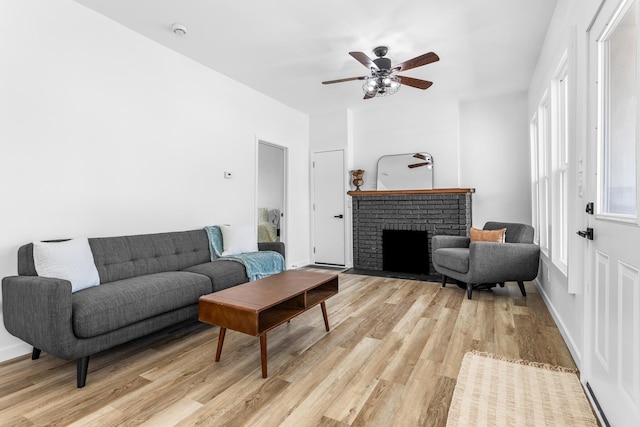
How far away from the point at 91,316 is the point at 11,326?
2.38ft

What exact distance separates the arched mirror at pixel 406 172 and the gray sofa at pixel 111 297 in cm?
321

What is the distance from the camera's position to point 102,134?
2.99m

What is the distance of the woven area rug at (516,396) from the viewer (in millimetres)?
1622

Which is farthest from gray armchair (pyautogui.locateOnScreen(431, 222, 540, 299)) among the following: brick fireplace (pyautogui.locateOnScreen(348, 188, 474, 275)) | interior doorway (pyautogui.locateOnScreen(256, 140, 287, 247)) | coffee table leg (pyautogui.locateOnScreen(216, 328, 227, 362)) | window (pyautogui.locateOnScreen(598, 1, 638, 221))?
interior doorway (pyautogui.locateOnScreen(256, 140, 287, 247))

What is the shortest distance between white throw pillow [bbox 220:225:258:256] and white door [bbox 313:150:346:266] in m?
2.21

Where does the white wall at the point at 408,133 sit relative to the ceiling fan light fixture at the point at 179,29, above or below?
below

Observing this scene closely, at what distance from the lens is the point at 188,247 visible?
11.2 ft

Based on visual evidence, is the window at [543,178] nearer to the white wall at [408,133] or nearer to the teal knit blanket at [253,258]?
the white wall at [408,133]

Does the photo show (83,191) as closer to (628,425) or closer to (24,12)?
(24,12)

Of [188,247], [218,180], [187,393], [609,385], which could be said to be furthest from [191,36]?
[609,385]

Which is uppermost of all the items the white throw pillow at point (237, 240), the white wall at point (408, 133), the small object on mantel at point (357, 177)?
the white wall at point (408, 133)

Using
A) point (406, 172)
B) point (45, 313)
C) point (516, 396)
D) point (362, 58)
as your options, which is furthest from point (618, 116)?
point (406, 172)

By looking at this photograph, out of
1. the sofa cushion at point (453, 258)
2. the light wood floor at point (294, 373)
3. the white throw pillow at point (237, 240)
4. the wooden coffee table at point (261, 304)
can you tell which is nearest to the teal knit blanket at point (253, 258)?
the white throw pillow at point (237, 240)

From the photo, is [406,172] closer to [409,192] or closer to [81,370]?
[409,192]
